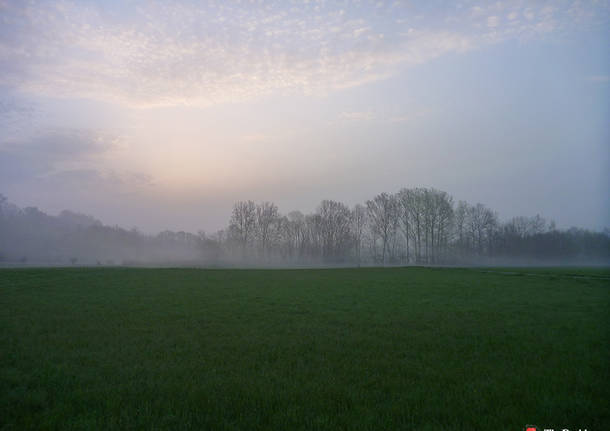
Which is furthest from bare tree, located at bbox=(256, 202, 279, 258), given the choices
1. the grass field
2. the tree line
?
the grass field

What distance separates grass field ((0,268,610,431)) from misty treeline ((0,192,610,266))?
84.9 meters

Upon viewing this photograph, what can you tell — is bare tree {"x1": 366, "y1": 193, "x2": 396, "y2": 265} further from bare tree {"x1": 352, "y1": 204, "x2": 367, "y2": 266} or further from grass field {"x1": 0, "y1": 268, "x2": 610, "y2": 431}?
grass field {"x1": 0, "y1": 268, "x2": 610, "y2": 431}

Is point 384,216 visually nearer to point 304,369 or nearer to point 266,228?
point 266,228

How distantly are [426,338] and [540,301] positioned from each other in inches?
474

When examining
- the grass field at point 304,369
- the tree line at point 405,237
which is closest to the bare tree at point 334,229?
the tree line at point 405,237

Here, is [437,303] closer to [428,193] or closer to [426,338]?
[426,338]

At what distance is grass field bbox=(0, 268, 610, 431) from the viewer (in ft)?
17.7

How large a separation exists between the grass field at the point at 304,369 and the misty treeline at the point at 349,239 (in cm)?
8490

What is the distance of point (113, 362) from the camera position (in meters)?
8.09

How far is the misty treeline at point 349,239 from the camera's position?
99562 millimetres

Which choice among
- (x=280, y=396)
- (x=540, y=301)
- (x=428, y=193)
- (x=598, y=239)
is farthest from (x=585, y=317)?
(x=598, y=239)

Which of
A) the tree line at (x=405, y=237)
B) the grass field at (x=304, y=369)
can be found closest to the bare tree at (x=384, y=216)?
the tree line at (x=405, y=237)

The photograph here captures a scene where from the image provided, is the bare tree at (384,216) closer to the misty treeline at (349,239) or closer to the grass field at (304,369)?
the misty treeline at (349,239)

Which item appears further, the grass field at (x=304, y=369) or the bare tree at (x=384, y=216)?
the bare tree at (x=384, y=216)
